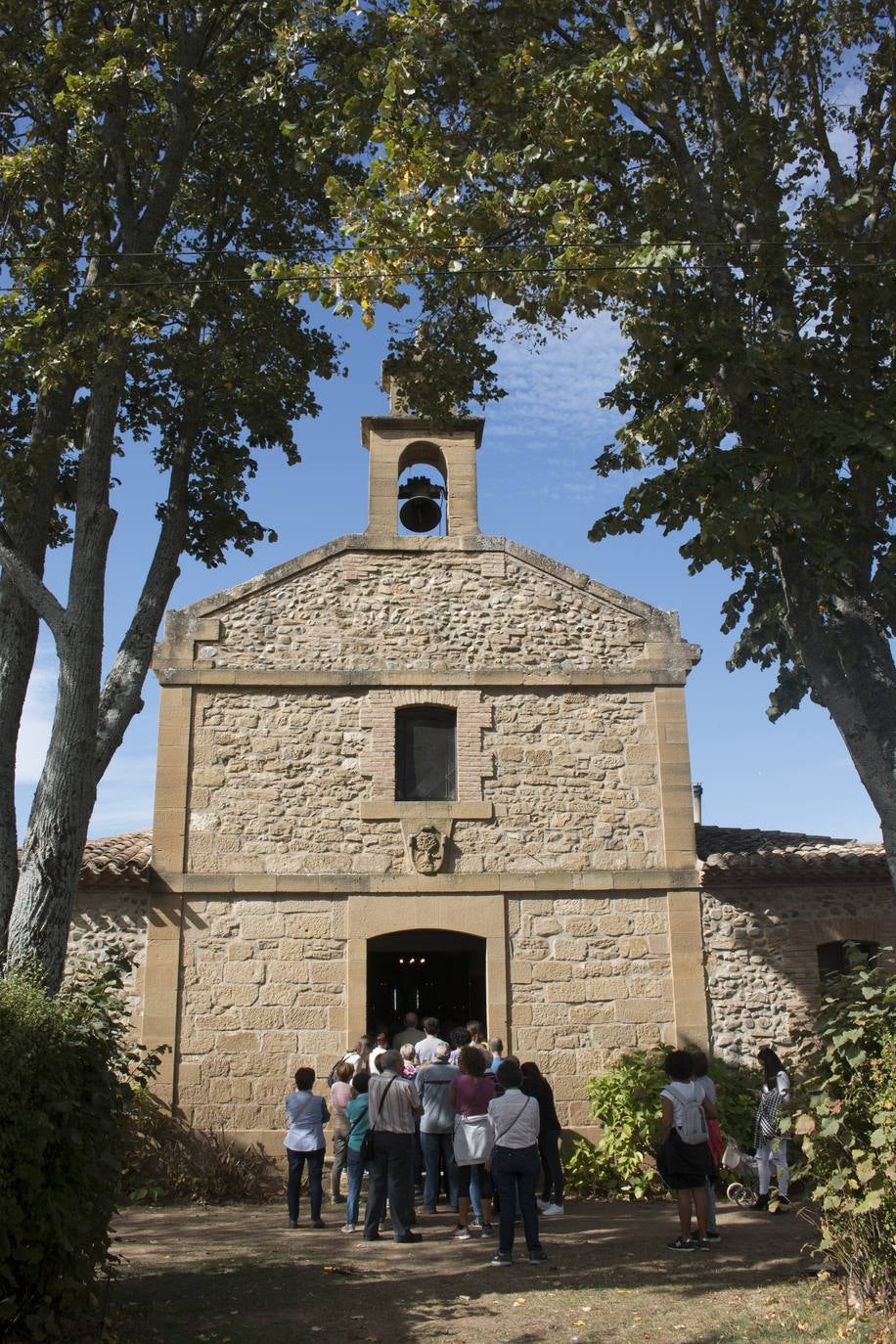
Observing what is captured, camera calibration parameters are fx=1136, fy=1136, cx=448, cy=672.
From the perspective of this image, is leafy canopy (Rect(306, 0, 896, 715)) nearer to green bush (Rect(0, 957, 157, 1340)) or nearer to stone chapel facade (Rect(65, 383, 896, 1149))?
stone chapel facade (Rect(65, 383, 896, 1149))

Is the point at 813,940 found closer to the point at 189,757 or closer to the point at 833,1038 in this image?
the point at 833,1038

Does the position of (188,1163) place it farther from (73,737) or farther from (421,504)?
(421,504)

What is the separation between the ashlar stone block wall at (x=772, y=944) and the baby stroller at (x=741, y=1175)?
4.78 feet

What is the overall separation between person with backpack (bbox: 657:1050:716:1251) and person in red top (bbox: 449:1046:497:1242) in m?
1.49

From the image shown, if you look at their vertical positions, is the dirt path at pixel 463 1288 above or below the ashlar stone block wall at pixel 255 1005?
below

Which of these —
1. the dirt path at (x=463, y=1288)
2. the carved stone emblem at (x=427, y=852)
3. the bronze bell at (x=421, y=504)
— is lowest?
the dirt path at (x=463, y=1288)

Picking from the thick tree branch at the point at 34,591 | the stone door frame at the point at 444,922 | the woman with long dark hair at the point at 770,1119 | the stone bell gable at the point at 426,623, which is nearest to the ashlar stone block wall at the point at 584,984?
the stone door frame at the point at 444,922

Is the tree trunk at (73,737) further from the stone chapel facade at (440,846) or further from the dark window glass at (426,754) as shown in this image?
the dark window glass at (426,754)

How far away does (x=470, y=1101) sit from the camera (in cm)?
920

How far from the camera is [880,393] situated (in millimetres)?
9141

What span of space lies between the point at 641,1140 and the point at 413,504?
25.6ft

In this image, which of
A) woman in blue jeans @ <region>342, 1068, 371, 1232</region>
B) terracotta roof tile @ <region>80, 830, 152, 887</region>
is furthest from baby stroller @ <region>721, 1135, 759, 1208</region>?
terracotta roof tile @ <region>80, 830, 152, 887</region>

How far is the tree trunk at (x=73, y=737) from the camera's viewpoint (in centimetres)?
767

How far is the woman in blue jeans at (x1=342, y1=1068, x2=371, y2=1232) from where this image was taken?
31.6 ft
